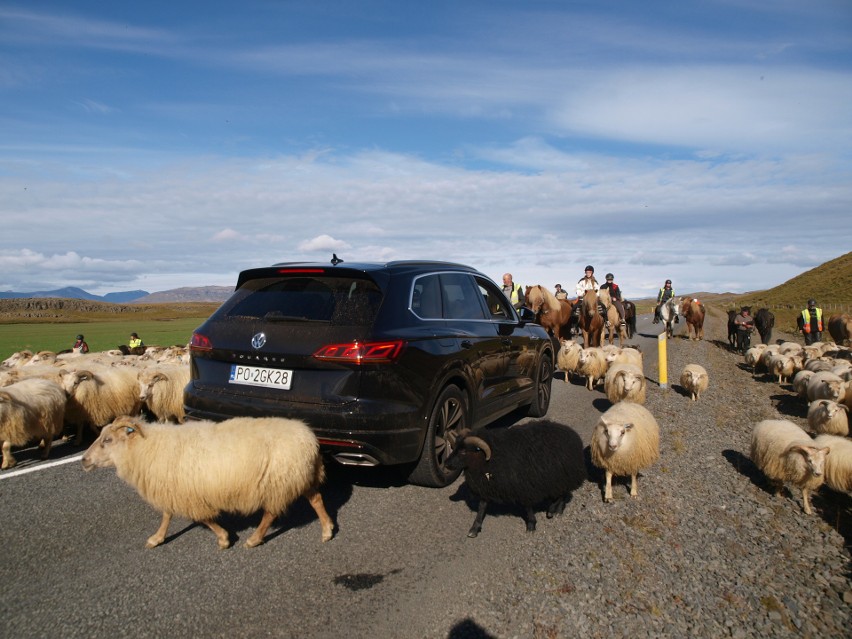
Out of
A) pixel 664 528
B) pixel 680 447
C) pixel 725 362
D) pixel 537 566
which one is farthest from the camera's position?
pixel 725 362

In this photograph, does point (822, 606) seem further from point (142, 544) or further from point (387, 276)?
point (142, 544)

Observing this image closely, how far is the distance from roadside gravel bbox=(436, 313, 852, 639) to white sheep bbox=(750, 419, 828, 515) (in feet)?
0.70

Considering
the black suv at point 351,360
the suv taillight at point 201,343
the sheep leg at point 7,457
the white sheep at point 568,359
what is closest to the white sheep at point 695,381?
the white sheep at point 568,359

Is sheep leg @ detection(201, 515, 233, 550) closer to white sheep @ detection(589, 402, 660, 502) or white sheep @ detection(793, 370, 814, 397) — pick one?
white sheep @ detection(589, 402, 660, 502)

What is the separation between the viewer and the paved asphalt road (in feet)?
11.3

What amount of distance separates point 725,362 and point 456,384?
56.8 ft

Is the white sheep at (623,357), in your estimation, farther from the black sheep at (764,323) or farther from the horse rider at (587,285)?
the black sheep at (764,323)

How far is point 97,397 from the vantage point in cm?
826

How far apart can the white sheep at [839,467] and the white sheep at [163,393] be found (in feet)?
28.0

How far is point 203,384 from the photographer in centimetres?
523

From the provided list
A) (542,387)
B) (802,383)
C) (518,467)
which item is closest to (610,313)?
(802,383)

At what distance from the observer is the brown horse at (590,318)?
661 inches

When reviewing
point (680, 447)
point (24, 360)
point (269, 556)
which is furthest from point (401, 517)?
point (24, 360)

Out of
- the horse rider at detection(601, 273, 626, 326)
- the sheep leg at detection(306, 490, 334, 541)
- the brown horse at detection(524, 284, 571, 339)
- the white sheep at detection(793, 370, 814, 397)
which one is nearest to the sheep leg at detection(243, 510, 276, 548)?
the sheep leg at detection(306, 490, 334, 541)
